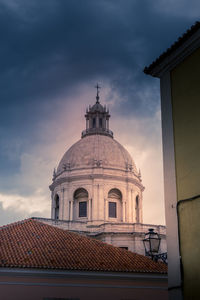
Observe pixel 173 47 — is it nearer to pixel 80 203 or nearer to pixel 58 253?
pixel 58 253

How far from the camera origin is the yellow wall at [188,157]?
10.1m

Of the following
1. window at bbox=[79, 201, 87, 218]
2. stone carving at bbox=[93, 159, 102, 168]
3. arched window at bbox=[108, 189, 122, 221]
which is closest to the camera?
window at bbox=[79, 201, 87, 218]

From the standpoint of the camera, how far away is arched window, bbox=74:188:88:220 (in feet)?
159

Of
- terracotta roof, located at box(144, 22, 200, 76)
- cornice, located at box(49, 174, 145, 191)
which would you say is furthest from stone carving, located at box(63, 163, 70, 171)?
terracotta roof, located at box(144, 22, 200, 76)

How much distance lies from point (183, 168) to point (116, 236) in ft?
106

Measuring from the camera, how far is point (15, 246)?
20062 millimetres

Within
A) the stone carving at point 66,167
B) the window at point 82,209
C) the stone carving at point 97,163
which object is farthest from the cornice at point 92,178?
the window at point 82,209

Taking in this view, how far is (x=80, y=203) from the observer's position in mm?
→ 49344

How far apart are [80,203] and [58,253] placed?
96.7ft

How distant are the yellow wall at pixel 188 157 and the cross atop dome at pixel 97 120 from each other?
44.4 m

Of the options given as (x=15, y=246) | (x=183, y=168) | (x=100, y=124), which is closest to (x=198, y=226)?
(x=183, y=168)

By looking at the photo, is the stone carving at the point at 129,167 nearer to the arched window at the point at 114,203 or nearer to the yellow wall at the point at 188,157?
the arched window at the point at 114,203

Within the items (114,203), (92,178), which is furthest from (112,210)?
(92,178)

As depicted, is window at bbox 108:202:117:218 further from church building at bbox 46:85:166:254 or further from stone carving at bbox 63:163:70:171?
stone carving at bbox 63:163:70:171
